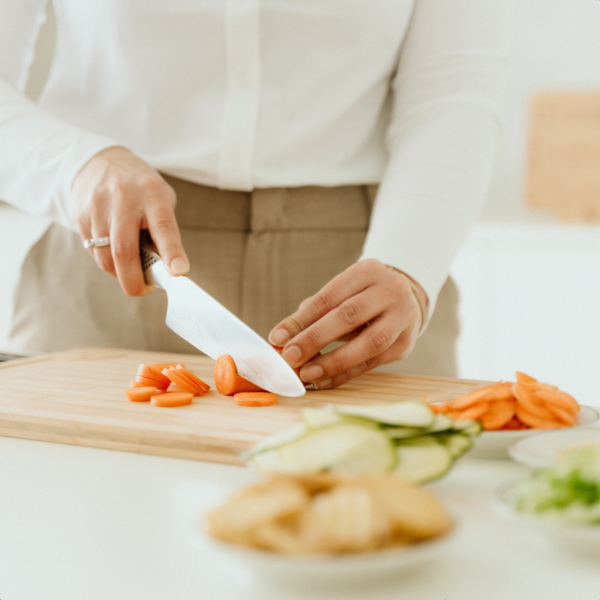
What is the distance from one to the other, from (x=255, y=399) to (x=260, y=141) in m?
0.53

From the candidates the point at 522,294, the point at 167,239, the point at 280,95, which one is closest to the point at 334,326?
the point at 167,239

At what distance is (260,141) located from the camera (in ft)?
4.03

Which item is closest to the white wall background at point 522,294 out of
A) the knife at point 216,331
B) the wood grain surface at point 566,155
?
the wood grain surface at point 566,155

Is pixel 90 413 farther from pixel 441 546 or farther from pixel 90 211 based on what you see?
pixel 441 546

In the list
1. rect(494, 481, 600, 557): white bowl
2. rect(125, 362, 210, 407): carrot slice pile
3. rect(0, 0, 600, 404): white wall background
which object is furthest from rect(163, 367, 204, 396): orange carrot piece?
rect(0, 0, 600, 404): white wall background

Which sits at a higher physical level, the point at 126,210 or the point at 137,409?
the point at 126,210

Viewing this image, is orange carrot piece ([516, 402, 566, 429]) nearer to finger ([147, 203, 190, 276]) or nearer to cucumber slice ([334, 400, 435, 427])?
cucumber slice ([334, 400, 435, 427])

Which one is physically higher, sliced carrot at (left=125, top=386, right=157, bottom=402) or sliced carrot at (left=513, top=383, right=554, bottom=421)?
sliced carrot at (left=513, top=383, right=554, bottom=421)

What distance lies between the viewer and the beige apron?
1248 millimetres

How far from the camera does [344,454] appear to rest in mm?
478

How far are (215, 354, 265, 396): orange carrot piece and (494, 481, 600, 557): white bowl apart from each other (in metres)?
0.53

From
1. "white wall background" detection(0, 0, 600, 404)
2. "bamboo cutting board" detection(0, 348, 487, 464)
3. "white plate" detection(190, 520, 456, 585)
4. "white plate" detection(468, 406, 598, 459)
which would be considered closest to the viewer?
"white plate" detection(190, 520, 456, 585)

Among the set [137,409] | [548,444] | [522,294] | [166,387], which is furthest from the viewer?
[522,294]

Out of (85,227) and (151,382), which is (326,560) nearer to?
(151,382)
